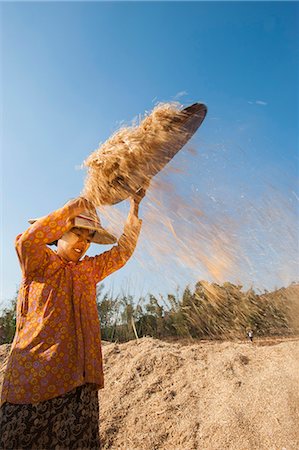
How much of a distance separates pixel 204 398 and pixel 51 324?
2.10m

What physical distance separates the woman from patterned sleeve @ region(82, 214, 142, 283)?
0.07m

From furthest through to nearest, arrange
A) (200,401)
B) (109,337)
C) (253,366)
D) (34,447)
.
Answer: (109,337), (253,366), (200,401), (34,447)

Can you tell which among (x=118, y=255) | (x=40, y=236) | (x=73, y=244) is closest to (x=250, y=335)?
(x=118, y=255)

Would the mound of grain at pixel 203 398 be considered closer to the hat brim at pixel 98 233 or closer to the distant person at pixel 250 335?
the distant person at pixel 250 335

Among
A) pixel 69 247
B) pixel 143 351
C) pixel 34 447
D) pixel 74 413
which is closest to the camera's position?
pixel 34 447

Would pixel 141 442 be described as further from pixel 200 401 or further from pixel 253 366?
pixel 253 366

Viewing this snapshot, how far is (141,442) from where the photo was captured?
9.21ft

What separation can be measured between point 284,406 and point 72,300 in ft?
6.73

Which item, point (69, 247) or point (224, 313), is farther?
point (224, 313)

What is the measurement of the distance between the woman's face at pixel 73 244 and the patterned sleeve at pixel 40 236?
0.57 ft

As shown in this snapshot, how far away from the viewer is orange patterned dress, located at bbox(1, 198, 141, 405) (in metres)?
1.61

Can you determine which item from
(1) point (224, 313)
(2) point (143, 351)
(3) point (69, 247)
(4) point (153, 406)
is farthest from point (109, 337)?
(3) point (69, 247)

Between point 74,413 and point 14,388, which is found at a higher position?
point 14,388

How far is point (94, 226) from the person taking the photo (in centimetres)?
204
